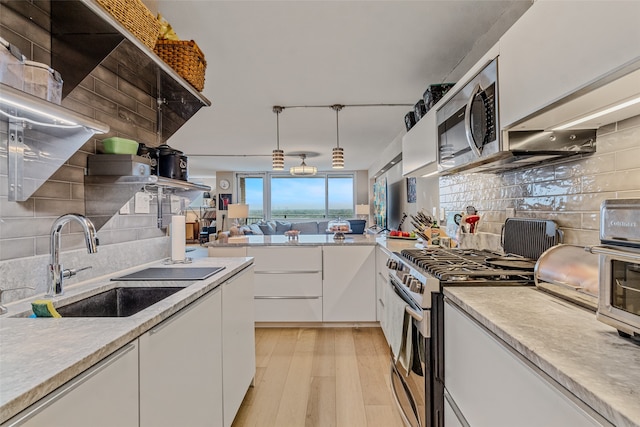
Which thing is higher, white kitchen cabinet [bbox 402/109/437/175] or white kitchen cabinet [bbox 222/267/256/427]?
white kitchen cabinet [bbox 402/109/437/175]

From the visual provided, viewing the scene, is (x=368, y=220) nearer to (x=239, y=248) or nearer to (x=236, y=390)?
(x=239, y=248)

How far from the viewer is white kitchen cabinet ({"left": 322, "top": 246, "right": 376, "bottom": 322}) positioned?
325cm

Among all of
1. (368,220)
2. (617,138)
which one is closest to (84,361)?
(617,138)

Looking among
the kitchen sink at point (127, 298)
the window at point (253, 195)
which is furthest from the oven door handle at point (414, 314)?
the window at point (253, 195)

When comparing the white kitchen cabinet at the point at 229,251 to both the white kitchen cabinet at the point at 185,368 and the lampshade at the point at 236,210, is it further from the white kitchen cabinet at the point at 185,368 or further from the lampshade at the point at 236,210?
the lampshade at the point at 236,210

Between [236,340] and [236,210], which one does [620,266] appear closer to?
[236,340]

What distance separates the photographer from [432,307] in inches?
54.4

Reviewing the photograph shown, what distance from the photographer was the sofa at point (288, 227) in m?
8.09

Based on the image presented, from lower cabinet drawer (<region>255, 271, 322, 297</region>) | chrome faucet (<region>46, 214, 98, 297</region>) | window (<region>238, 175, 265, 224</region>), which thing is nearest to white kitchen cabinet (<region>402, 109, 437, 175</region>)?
lower cabinet drawer (<region>255, 271, 322, 297</region>)

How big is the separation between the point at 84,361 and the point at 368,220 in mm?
9783

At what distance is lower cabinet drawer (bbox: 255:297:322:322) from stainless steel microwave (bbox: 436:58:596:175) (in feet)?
6.44

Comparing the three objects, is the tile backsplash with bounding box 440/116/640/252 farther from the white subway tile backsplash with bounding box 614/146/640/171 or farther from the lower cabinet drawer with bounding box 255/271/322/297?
the lower cabinet drawer with bounding box 255/271/322/297

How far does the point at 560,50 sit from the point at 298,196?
9903 millimetres

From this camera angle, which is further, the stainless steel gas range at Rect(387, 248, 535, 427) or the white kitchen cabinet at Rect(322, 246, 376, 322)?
the white kitchen cabinet at Rect(322, 246, 376, 322)
